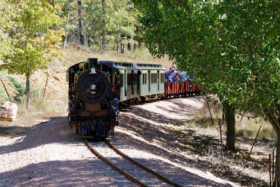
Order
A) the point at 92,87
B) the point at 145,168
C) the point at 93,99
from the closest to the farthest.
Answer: the point at 145,168 → the point at 92,87 → the point at 93,99

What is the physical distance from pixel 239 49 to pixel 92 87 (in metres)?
5.53

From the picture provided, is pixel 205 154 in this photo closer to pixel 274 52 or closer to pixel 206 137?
pixel 206 137

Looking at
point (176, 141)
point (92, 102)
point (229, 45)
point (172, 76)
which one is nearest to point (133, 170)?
point (92, 102)

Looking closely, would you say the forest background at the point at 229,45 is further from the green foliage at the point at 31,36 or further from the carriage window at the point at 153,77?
the carriage window at the point at 153,77

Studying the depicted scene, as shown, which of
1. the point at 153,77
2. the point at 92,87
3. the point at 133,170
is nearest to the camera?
the point at 133,170

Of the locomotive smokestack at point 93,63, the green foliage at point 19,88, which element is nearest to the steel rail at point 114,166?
the locomotive smokestack at point 93,63

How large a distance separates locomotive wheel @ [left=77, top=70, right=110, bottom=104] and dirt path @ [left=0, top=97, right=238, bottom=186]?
5.81 feet

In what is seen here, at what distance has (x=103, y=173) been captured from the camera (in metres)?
9.82

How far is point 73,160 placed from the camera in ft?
36.9

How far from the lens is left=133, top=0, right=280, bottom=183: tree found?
9.60m

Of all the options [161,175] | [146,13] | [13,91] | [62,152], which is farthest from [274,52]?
[13,91]

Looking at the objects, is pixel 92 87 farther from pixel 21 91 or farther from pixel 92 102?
pixel 21 91

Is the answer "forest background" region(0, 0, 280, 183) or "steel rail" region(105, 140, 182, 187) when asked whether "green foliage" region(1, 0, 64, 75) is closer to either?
"forest background" region(0, 0, 280, 183)

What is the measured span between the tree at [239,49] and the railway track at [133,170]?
10.6ft
